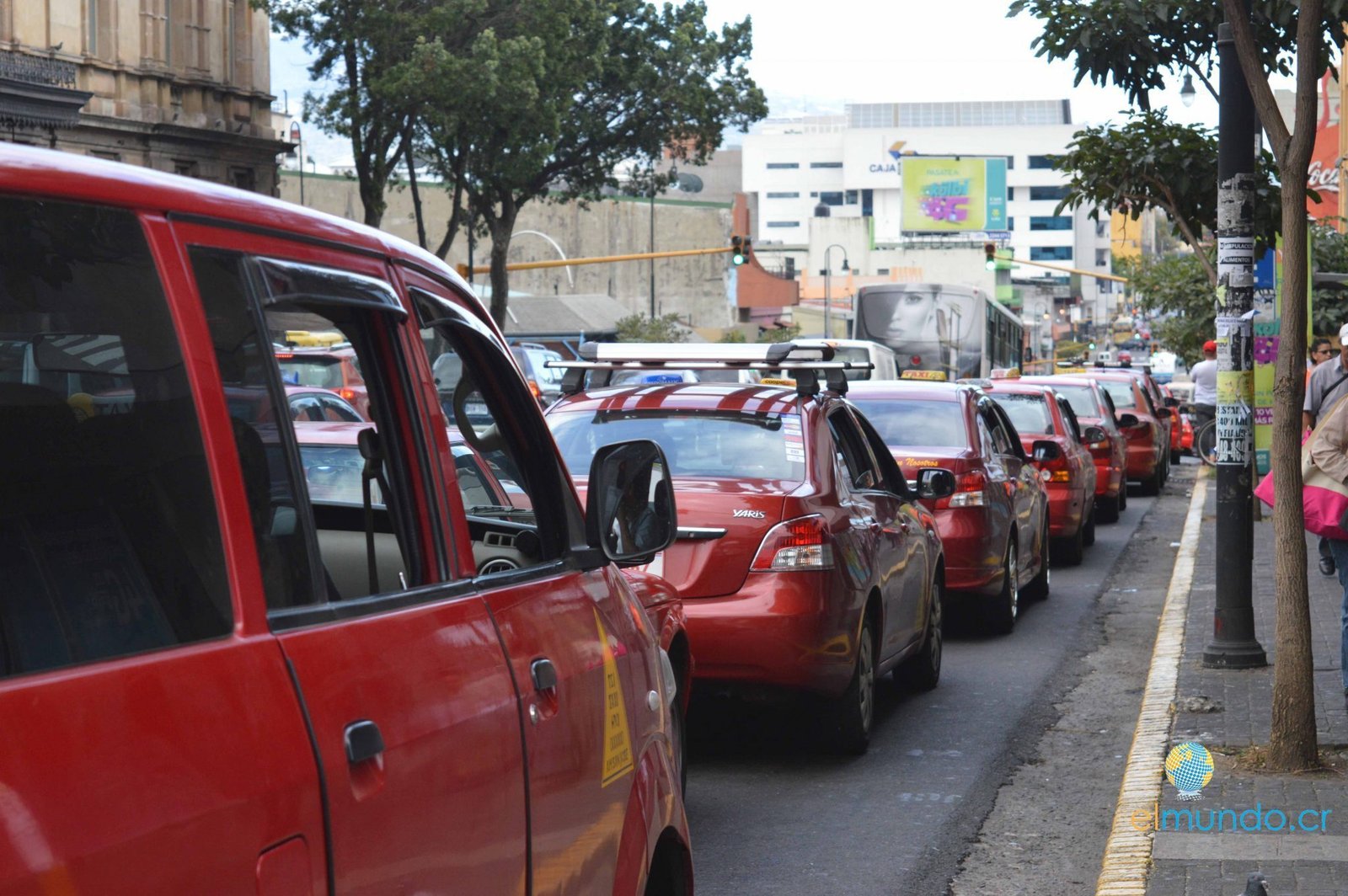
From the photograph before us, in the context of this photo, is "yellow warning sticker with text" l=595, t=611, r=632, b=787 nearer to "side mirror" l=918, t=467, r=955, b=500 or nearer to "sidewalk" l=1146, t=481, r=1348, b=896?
"sidewalk" l=1146, t=481, r=1348, b=896

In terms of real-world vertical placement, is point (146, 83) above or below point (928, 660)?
above

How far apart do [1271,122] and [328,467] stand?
17.8 feet

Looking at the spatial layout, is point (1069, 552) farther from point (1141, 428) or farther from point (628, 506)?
point (628, 506)

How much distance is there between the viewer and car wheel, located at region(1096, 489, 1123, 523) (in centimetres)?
2088

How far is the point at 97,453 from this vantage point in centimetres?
216

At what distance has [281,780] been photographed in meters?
2.13

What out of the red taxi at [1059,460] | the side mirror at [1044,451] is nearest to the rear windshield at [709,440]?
the side mirror at [1044,451]

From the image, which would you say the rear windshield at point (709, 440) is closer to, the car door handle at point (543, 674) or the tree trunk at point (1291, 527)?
the tree trunk at point (1291, 527)

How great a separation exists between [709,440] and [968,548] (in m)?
3.70

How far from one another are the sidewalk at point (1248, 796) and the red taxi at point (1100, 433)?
9439mm

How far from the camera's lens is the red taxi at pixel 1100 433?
20.1 metres

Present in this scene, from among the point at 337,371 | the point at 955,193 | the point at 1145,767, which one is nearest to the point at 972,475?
the point at 1145,767

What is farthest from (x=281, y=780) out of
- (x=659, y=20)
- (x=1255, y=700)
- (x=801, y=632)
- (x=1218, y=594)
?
(x=659, y=20)

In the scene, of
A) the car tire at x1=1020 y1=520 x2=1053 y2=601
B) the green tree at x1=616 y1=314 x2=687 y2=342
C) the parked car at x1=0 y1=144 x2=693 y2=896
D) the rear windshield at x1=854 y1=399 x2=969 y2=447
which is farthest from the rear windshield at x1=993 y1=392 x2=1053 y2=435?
the green tree at x1=616 y1=314 x2=687 y2=342
